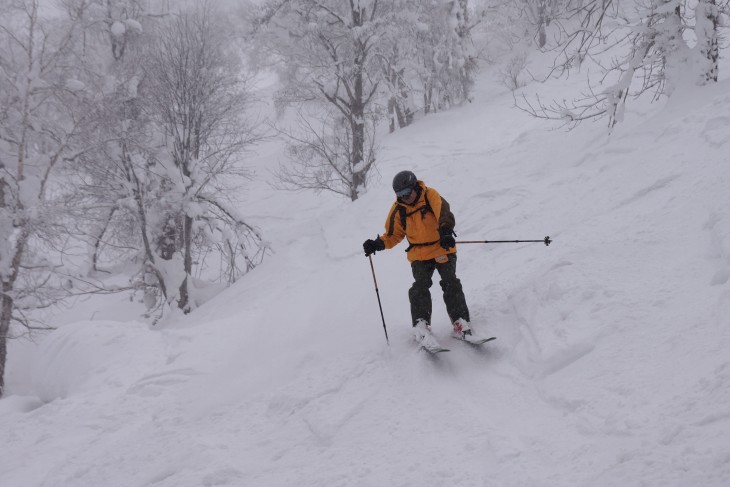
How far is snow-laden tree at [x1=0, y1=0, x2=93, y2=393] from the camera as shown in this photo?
10.3 metres

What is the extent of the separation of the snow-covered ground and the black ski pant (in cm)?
35

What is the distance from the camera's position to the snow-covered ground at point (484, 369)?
3.08 meters

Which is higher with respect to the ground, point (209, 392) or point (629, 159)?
point (629, 159)

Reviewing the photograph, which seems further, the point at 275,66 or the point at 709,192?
the point at 275,66

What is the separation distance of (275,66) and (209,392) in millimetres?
15532

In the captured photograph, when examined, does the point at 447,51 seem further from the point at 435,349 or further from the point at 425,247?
the point at 435,349

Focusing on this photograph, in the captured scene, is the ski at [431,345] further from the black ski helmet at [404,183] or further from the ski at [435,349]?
the black ski helmet at [404,183]

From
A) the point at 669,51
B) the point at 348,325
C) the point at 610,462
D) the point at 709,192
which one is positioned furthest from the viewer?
the point at 669,51

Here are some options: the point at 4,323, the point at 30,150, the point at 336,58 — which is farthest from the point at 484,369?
the point at 336,58

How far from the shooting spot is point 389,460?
11.4 ft

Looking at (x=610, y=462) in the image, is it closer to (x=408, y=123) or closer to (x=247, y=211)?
(x=247, y=211)

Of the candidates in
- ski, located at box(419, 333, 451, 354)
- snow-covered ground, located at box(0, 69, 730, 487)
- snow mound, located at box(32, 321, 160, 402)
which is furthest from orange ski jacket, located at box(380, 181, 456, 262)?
snow mound, located at box(32, 321, 160, 402)

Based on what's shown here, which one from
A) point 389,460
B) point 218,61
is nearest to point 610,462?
point 389,460

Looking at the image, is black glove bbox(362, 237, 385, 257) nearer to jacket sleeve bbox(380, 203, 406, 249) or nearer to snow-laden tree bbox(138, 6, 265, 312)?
jacket sleeve bbox(380, 203, 406, 249)
